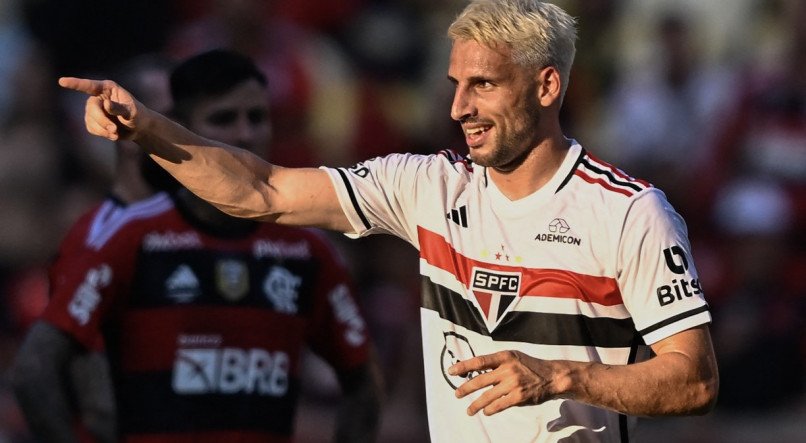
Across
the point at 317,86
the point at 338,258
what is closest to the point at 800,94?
the point at 317,86

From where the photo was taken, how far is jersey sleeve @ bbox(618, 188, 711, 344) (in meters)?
5.10

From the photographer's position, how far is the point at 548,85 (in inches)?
215

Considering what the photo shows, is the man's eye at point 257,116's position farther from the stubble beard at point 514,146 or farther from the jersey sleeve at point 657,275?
the jersey sleeve at point 657,275

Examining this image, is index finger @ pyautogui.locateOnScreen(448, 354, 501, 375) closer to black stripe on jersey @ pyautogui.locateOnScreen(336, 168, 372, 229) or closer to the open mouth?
the open mouth

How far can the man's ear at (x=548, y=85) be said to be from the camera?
5.43 meters

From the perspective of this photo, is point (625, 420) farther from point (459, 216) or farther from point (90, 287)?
point (90, 287)

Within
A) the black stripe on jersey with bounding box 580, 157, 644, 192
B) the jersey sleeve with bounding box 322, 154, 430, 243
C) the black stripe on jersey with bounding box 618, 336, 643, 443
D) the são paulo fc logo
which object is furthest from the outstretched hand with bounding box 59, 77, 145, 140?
the black stripe on jersey with bounding box 618, 336, 643, 443

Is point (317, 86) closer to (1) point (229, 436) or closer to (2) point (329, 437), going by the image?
(2) point (329, 437)

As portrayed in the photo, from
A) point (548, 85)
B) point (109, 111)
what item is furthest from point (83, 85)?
point (548, 85)

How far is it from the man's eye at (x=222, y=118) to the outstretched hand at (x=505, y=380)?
7.79 ft

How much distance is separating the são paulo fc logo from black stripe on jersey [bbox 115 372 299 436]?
1.36m

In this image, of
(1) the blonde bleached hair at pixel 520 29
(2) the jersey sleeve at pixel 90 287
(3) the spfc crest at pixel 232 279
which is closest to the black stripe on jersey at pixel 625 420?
(1) the blonde bleached hair at pixel 520 29

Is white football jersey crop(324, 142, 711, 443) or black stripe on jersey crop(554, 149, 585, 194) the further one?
black stripe on jersey crop(554, 149, 585, 194)

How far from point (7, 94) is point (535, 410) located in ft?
23.9
